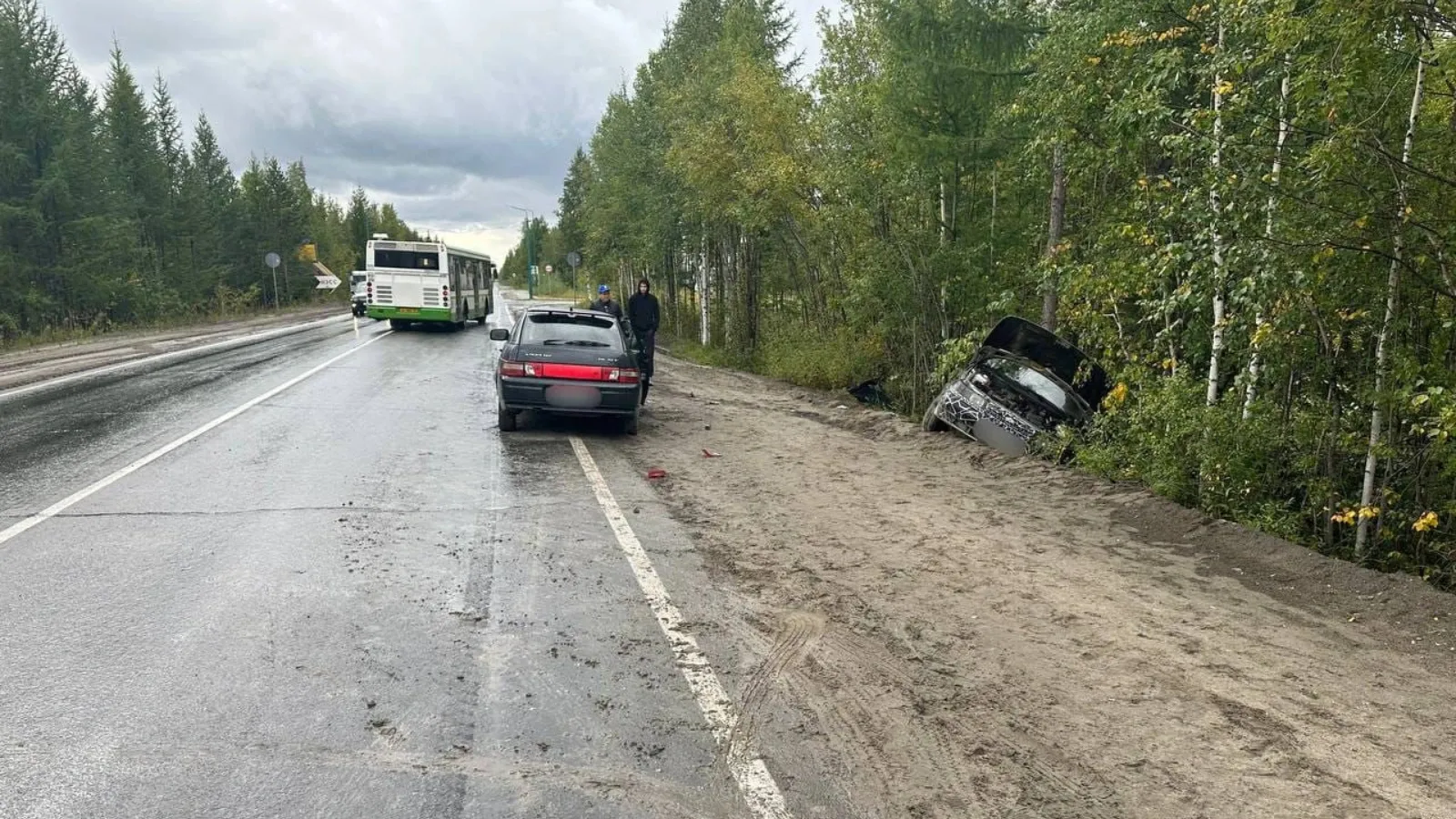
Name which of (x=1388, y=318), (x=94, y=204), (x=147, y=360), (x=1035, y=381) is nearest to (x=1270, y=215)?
(x=1388, y=318)

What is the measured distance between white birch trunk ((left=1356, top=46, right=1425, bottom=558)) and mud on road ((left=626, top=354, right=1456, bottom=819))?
626mm

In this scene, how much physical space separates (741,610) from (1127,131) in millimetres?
5284

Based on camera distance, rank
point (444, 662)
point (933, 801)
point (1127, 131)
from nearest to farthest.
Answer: point (933, 801), point (444, 662), point (1127, 131)

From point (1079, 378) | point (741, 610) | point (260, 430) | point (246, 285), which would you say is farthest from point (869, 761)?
point (246, 285)

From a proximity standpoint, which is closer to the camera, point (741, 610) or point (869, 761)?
point (869, 761)

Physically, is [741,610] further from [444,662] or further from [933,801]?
[933,801]

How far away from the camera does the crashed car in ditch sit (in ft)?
32.8

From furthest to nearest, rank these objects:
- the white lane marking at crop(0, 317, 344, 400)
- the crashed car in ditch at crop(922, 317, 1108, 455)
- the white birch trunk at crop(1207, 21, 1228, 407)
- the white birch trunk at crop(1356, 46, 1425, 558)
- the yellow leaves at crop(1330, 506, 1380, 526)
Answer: the white lane marking at crop(0, 317, 344, 400)
the crashed car in ditch at crop(922, 317, 1108, 455)
the white birch trunk at crop(1207, 21, 1228, 407)
the yellow leaves at crop(1330, 506, 1380, 526)
the white birch trunk at crop(1356, 46, 1425, 558)

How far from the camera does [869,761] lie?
3322 millimetres

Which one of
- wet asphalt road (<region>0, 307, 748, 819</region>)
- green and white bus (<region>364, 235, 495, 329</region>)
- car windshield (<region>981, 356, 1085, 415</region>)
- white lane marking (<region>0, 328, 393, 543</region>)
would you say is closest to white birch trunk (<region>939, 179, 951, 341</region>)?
car windshield (<region>981, 356, 1085, 415</region>)

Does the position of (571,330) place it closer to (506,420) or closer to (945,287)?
(506,420)

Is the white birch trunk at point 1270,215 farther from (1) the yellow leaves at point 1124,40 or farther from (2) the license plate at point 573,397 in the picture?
(2) the license plate at point 573,397

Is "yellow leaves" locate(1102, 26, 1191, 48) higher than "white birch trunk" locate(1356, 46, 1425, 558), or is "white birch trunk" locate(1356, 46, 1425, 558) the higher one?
"yellow leaves" locate(1102, 26, 1191, 48)

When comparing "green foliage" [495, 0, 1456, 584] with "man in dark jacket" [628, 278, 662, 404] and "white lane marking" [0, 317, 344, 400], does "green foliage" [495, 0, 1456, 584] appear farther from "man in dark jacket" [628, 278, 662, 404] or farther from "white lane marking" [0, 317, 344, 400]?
"white lane marking" [0, 317, 344, 400]
